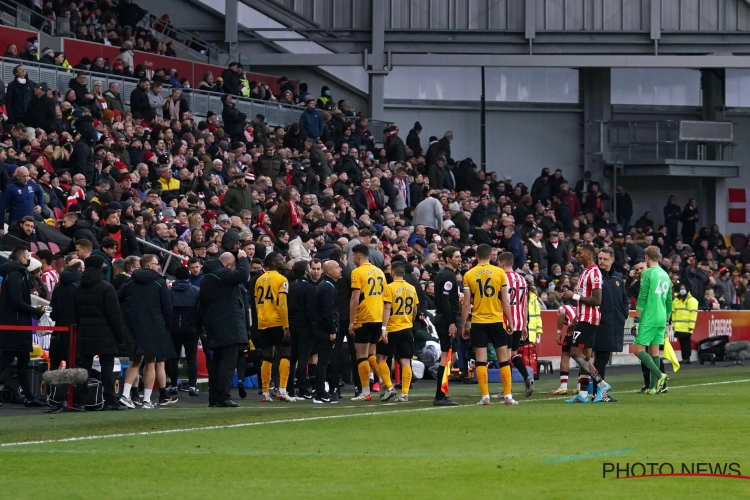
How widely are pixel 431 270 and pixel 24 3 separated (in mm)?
12930

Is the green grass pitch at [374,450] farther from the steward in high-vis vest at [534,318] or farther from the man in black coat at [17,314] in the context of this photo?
the steward in high-vis vest at [534,318]

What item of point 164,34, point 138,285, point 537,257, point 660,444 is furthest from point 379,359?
point 164,34

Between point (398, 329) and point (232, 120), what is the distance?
14.9 meters

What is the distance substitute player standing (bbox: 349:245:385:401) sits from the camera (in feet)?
61.3

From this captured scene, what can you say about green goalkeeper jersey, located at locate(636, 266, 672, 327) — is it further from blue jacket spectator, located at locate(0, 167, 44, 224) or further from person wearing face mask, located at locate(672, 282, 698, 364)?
person wearing face mask, located at locate(672, 282, 698, 364)

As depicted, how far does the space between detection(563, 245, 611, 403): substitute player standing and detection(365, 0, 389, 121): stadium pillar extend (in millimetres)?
26099

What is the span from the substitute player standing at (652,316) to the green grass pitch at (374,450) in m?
1.56

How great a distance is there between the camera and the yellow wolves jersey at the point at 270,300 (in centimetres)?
1920

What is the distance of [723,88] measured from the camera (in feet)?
162

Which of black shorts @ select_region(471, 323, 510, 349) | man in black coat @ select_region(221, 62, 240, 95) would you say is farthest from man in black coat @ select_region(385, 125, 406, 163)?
black shorts @ select_region(471, 323, 510, 349)

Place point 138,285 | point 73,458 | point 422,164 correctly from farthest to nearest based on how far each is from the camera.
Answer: point 422,164, point 138,285, point 73,458

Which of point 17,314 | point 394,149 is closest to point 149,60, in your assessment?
point 394,149

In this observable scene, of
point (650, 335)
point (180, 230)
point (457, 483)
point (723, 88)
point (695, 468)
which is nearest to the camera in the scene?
point (457, 483)

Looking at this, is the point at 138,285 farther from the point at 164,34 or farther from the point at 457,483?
the point at 164,34
